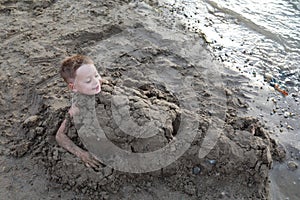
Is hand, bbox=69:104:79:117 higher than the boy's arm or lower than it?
higher

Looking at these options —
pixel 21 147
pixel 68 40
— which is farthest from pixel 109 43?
pixel 21 147

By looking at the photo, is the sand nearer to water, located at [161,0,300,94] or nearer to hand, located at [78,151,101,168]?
hand, located at [78,151,101,168]

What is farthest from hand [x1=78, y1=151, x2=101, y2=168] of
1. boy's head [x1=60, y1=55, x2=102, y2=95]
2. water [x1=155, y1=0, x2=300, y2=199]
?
water [x1=155, y1=0, x2=300, y2=199]

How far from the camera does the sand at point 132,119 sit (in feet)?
9.50

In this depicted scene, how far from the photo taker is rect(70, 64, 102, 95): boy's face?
9.45ft

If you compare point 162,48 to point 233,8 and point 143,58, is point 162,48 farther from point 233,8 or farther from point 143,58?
point 233,8

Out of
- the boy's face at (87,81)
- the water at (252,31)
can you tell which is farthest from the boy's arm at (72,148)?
the water at (252,31)

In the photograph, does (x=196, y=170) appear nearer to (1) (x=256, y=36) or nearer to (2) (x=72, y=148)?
(2) (x=72, y=148)

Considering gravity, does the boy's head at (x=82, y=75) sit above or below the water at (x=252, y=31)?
above

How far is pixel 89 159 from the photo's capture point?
2.90 m

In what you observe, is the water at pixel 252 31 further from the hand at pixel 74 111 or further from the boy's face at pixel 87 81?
the hand at pixel 74 111

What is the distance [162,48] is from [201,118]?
1527mm

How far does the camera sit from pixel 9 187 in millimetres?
2879

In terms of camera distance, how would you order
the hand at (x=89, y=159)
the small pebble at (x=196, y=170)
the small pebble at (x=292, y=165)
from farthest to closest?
the small pebble at (x=292, y=165) → the small pebble at (x=196, y=170) → the hand at (x=89, y=159)
